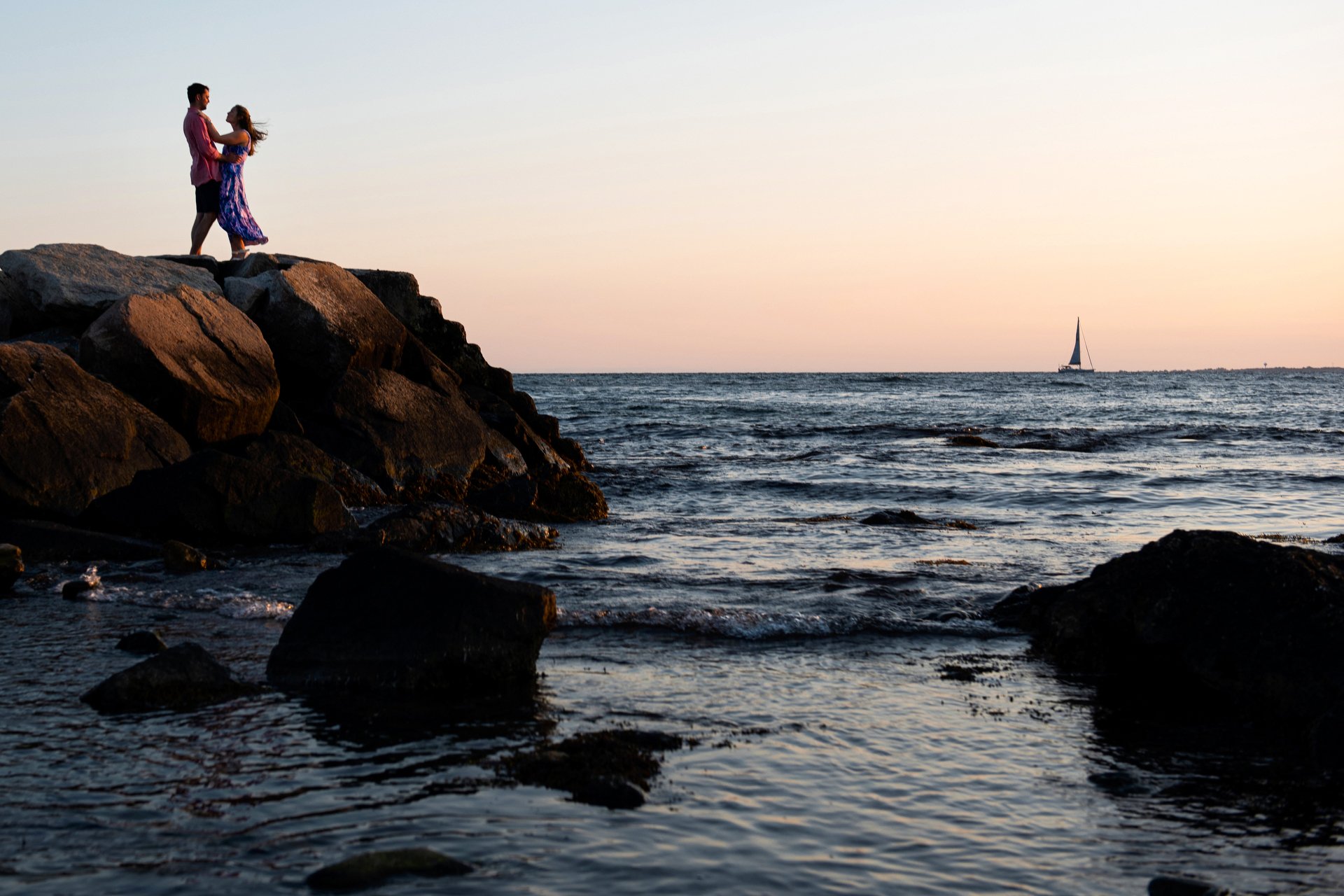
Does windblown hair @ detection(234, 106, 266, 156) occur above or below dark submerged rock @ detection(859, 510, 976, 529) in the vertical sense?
above

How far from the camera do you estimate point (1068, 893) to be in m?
3.67

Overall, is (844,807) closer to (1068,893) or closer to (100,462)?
(1068,893)

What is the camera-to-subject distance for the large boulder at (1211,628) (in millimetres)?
5828

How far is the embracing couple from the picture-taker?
14602 mm

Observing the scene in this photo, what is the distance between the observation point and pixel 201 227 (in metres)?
15.6

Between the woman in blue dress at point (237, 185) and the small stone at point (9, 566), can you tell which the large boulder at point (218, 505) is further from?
the woman in blue dress at point (237, 185)

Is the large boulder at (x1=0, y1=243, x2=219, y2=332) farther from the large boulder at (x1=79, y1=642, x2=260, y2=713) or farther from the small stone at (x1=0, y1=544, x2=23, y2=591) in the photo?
the large boulder at (x1=79, y1=642, x2=260, y2=713)

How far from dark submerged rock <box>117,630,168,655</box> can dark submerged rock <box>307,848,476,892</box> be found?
3650mm

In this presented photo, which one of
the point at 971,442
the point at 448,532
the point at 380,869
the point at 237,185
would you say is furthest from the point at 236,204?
the point at 971,442

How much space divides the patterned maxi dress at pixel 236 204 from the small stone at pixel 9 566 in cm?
760

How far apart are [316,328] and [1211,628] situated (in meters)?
10.9

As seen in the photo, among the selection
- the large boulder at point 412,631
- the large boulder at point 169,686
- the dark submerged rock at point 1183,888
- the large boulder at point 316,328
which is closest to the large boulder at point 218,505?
the large boulder at point 316,328


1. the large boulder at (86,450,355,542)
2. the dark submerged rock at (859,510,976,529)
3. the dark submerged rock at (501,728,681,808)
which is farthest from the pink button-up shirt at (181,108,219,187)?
the dark submerged rock at (501,728,681,808)

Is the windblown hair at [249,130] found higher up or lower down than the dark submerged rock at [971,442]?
higher up
